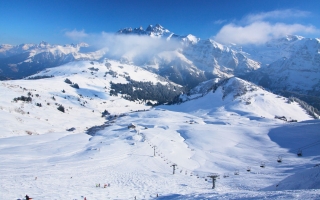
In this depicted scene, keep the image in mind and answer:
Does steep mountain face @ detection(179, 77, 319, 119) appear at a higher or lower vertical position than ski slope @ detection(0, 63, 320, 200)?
higher

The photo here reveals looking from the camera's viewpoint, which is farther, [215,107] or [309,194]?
[215,107]

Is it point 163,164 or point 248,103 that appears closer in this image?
point 163,164

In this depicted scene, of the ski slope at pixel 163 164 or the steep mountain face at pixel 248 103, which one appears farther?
the steep mountain face at pixel 248 103

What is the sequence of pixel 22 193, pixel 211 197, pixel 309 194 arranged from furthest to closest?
pixel 22 193 → pixel 211 197 → pixel 309 194

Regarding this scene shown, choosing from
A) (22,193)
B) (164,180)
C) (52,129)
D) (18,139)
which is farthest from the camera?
(52,129)

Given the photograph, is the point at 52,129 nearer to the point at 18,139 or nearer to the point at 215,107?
the point at 18,139

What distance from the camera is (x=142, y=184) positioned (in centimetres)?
3997

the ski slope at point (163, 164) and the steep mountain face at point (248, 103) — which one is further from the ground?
the steep mountain face at point (248, 103)

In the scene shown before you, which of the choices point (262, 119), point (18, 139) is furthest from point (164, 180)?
point (262, 119)

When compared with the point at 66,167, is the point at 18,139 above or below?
above

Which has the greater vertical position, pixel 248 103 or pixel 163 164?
pixel 248 103

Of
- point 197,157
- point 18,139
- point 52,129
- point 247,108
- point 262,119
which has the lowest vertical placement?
point 197,157

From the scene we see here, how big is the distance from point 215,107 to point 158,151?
359ft

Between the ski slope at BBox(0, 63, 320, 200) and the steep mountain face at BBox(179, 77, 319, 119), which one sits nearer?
the ski slope at BBox(0, 63, 320, 200)
